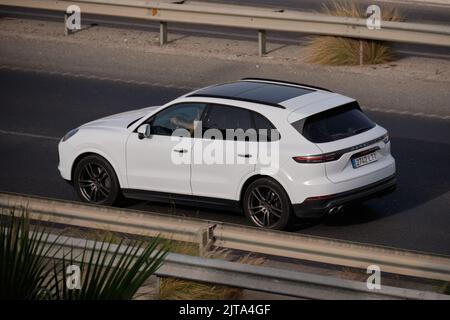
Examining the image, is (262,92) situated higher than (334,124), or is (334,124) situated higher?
(262,92)

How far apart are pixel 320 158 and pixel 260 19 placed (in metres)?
8.88

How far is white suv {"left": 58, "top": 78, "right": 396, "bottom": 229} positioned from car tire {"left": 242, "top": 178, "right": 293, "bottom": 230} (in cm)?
1

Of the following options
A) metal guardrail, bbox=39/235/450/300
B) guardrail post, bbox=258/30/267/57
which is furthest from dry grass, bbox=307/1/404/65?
metal guardrail, bbox=39/235/450/300

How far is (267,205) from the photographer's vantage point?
546 inches

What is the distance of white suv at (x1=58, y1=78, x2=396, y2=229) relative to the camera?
13.6m

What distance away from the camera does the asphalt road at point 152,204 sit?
1409 cm

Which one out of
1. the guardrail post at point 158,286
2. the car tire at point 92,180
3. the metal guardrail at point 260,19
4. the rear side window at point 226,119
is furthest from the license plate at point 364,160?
the metal guardrail at point 260,19

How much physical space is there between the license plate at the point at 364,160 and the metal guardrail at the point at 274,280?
3.62 meters

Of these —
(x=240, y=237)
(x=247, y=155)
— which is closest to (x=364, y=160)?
(x=247, y=155)

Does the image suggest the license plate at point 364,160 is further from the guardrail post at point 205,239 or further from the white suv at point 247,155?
the guardrail post at point 205,239

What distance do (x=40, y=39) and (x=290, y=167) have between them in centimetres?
1194

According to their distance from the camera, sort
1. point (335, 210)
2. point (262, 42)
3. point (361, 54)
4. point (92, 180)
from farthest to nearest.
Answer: point (262, 42) → point (361, 54) → point (92, 180) → point (335, 210)

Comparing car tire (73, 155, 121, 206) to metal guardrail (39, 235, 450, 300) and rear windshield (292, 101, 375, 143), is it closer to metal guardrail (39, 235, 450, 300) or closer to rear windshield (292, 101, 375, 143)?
rear windshield (292, 101, 375, 143)

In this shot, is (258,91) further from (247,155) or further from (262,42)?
(262,42)
